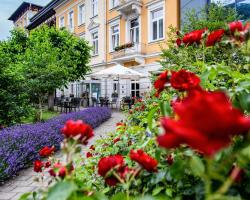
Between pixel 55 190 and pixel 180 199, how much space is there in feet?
1.90

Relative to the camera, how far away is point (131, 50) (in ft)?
57.2

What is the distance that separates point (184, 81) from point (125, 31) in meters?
18.3

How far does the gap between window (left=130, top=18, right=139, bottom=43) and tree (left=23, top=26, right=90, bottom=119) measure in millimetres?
3065

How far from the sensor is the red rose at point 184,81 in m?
1.15

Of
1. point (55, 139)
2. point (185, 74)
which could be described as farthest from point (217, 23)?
point (185, 74)

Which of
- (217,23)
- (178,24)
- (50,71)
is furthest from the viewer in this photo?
(178,24)

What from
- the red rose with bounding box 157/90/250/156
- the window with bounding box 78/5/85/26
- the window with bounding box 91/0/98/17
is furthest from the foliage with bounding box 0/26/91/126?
the red rose with bounding box 157/90/250/156

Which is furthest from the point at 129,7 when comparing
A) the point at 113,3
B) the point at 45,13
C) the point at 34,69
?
the point at 45,13

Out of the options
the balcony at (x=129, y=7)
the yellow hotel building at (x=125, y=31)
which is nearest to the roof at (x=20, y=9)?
the yellow hotel building at (x=125, y=31)

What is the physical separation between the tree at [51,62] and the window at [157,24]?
3950 mm

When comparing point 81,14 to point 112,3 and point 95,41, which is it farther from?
point 112,3

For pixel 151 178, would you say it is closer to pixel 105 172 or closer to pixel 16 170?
pixel 105 172

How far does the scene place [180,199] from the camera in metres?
1.18

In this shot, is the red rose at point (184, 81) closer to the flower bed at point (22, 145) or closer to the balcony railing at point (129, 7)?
the flower bed at point (22, 145)
